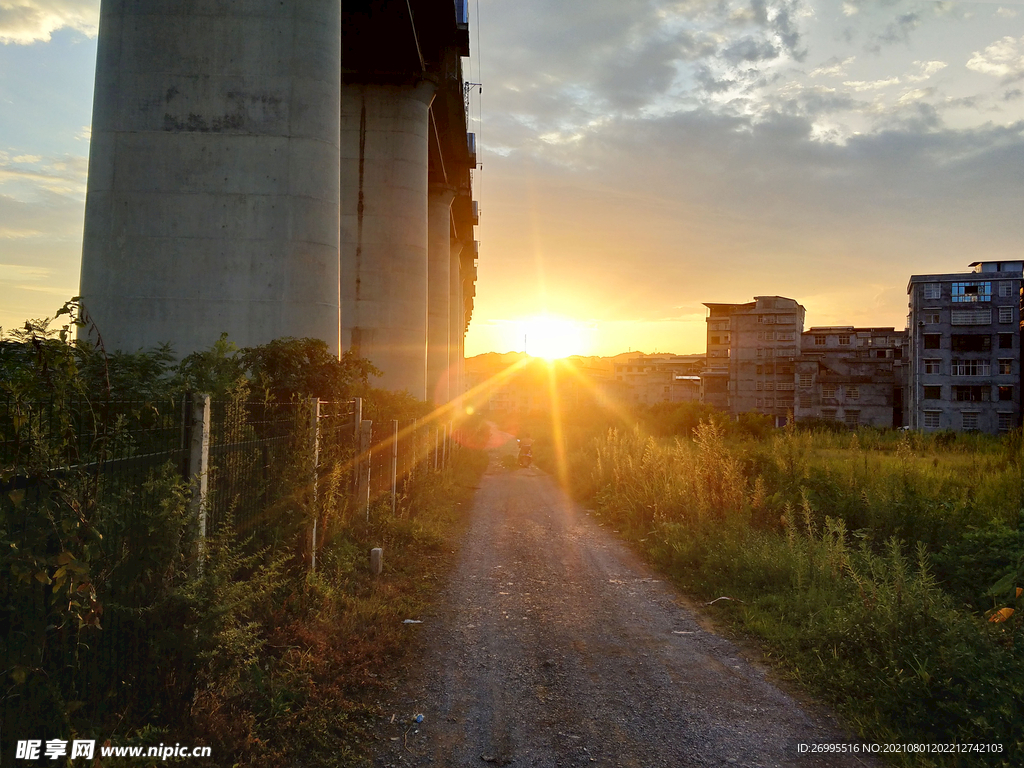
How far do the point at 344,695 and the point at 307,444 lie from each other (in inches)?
108

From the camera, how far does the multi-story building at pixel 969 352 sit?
2210 inches

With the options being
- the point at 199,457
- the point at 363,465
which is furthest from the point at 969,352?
the point at 199,457

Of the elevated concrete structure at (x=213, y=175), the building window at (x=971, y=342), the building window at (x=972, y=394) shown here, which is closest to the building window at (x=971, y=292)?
the building window at (x=971, y=342)

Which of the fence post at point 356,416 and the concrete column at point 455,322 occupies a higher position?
the concrete column at point 455,322

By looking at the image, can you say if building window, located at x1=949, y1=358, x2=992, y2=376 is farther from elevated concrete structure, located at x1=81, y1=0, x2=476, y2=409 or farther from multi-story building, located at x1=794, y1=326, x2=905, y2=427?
elevated concrete structure, located at x1=81, y1=0, x2=476, y2=409

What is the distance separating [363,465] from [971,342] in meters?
64.0

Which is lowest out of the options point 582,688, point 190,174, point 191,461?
point 582,688

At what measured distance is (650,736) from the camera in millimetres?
4320

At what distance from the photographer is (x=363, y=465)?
972 cm

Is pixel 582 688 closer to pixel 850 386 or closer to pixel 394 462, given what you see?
pixel 394 462

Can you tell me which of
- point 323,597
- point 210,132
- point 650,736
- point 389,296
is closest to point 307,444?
point 323,597

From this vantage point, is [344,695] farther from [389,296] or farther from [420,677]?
[389,296]

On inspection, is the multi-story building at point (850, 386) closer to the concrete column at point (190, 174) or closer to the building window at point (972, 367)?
the building window at point (972, 367)

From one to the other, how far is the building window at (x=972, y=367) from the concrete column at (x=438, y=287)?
46676mm
